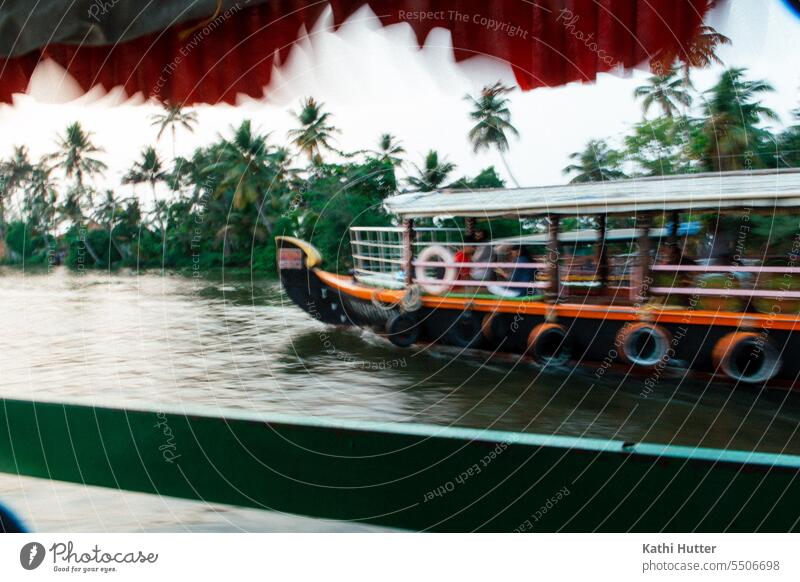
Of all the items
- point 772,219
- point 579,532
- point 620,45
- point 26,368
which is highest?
point 620,45

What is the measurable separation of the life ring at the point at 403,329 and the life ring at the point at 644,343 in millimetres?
1027

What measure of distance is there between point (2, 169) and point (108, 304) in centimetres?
564

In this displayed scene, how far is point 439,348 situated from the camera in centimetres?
371

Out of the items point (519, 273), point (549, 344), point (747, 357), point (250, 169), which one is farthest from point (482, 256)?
point (250, 169)

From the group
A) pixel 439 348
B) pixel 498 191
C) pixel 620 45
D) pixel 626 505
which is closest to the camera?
pixel 626 505

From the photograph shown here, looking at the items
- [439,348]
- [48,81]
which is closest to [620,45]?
[48,81]

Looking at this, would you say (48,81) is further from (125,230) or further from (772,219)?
(772,219)

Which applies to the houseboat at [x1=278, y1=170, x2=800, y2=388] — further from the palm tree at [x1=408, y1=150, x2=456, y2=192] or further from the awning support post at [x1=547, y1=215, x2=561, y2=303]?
the palm tree at [x1=408, y1=150, x2=456, y2=192]

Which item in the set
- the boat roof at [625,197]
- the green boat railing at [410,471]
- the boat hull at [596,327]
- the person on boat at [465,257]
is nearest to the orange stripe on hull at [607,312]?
the boat hull at [596,327]

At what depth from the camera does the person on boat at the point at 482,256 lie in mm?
2980

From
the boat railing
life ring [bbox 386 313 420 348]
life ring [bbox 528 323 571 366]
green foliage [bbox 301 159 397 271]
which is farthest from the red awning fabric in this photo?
life ring [bbox 386 313 420 348]

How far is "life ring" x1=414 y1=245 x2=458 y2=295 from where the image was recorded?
10.2 feet

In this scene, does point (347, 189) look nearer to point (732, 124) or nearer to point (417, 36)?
point (417, 36)

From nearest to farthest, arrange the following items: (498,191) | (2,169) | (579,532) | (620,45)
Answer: (579,532)
(620,45)
(2,169)
(498,191)
